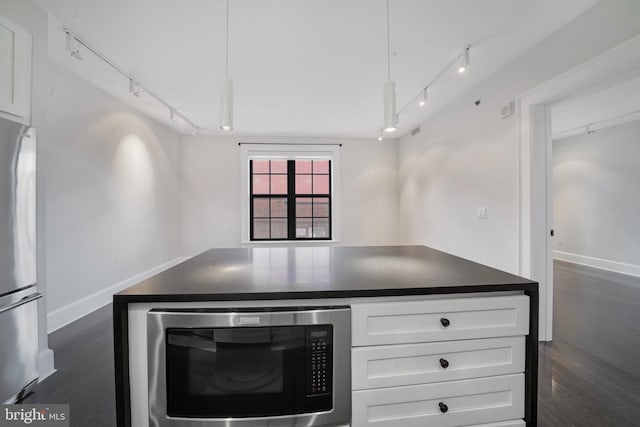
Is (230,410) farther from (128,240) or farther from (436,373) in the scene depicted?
(128,240)

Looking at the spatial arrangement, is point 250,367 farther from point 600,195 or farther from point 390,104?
point 600,195

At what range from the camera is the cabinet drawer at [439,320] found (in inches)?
39.2

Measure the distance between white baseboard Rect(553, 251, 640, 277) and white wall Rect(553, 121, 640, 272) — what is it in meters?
0.04

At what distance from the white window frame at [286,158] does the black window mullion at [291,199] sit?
7.0 inches

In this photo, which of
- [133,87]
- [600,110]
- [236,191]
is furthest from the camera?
[236,191]

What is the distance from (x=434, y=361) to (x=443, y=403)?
17cm

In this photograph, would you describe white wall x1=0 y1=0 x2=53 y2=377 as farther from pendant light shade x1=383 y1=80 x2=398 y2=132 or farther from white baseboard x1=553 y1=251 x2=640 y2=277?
white baseboard x1=553 y1=251 x2=640 y2=277

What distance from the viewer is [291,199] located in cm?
518

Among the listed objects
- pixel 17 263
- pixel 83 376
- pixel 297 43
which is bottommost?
pixel 83 376

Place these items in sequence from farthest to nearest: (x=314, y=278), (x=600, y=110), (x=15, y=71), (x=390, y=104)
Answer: (x=600, y=110) → (x=15, y=71) → (x=390, y=104) → (x=314, y=278)

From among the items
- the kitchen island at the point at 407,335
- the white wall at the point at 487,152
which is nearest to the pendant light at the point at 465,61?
the white wall at the point at 487,152

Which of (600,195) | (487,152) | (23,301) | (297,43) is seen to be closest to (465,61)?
(487,152)

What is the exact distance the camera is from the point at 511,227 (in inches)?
99.3

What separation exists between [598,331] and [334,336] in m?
2.98
